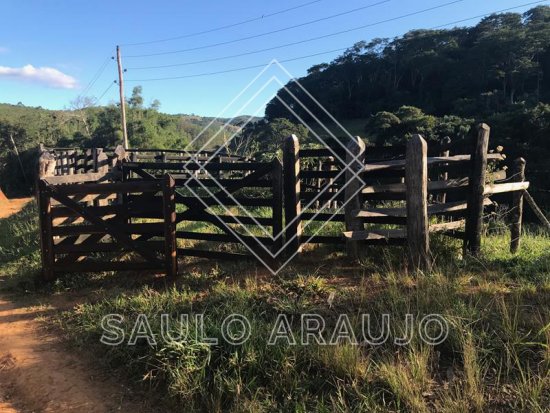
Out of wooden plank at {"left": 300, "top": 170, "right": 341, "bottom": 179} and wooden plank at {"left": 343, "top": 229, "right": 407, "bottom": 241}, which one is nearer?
wooden plank at {"left": 343, "top": 229, "right": 407, "bottom": 241}

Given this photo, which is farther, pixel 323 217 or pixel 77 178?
pixel 77 178

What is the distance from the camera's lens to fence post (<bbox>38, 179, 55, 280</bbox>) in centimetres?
648

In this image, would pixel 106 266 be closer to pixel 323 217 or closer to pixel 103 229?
pixel 103 229

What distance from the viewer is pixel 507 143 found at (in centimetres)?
2880

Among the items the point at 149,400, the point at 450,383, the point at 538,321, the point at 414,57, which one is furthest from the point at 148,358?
the point at 414,57

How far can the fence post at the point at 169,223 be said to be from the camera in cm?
646

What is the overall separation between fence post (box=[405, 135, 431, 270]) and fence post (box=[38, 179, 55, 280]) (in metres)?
5.32

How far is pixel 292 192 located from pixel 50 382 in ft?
13.4

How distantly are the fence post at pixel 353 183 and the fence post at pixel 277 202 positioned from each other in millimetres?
A: 1020

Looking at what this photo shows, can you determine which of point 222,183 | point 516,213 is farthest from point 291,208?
point 516,213

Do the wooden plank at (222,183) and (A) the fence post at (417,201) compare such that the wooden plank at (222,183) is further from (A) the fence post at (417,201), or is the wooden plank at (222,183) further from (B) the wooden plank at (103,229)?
(A) the fence post at (417,201)

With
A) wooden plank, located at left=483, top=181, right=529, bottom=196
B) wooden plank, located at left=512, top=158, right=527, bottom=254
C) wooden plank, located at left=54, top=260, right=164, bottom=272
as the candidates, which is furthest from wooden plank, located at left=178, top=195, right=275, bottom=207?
wooden plank, located at left=512, top=158, right=527, bottom=254

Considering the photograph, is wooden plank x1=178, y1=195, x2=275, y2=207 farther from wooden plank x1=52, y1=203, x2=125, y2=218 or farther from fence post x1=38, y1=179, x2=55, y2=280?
fence post x1=38, y1=179, x2=55, y2=280

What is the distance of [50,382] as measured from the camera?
4.05m
